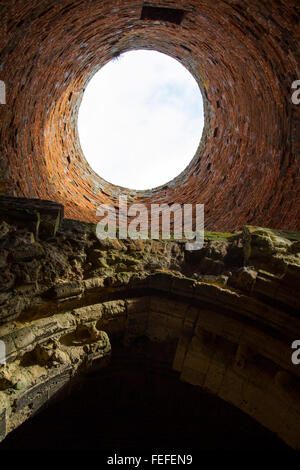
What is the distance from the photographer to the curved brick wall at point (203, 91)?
14.8 feet

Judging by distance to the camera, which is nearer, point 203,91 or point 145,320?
point 145,320

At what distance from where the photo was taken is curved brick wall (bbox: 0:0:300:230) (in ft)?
14.8

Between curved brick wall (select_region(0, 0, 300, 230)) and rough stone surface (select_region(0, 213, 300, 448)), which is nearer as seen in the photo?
rough stone surface (select_region(0, 213, 300, 448))

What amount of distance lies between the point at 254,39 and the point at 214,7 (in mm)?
713

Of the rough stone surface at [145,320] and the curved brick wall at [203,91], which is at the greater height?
the curved brick wall at [203,91]

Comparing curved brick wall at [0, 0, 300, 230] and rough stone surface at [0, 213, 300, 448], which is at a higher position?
curved brick wall at [0, 0, 300, 230]

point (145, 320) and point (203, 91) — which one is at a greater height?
point (203, 91)

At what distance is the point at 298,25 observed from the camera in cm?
416

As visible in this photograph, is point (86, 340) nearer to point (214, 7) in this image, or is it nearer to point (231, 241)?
point (231, 241)

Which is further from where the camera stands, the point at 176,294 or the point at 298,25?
the point at 298,25

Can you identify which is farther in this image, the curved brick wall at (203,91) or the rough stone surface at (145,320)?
the curved brick wall at (203,91)

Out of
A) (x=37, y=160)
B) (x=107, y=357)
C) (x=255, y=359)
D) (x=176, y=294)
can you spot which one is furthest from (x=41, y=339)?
(x=37, y=160)

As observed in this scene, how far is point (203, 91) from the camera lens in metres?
7.17

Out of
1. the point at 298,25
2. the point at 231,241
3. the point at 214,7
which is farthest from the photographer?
the point at 214,7
